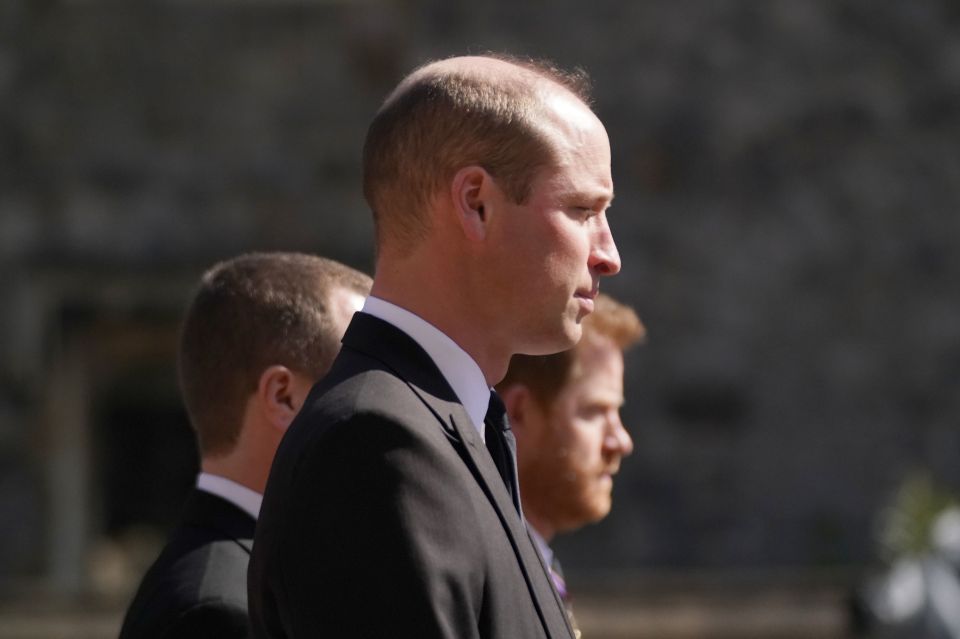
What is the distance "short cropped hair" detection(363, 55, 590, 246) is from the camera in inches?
72.6

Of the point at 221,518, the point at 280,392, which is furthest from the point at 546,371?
the point at 221,518

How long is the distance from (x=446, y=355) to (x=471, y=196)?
0.17 m

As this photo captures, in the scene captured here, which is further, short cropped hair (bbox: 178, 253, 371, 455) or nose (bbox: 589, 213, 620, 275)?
short cropped hair (bbox: 178, 253, 371, 455)

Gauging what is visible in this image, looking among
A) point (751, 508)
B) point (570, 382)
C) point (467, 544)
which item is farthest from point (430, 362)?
point (751, 508)

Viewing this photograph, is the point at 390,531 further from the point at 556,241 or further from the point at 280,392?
the point at 280,392

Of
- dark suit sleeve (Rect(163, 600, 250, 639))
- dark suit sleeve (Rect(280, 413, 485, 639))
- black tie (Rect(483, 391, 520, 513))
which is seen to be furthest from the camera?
dark suit sleeve (Rect(163, 600, 250, 639))

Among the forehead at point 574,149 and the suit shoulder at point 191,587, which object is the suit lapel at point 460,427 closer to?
the forehead at point 574,149

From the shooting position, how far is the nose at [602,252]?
1.89 m

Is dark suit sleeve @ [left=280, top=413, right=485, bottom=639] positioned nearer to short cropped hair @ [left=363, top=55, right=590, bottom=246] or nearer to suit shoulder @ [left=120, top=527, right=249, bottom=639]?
short cropped hair @ [left=363, top=55, right=590, bottom=246]

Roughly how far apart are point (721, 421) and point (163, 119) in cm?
267

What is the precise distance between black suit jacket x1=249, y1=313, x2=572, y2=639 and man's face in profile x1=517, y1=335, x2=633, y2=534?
1.19m

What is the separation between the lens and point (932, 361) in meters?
7.49

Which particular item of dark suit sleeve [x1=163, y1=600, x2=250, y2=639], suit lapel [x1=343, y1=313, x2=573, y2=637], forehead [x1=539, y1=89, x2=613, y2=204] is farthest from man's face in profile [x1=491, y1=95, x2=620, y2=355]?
dark suit sleeve [x1=163, y1=600, x2=250, y2=639]

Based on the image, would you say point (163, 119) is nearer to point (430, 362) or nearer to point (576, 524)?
point (576, 524)
